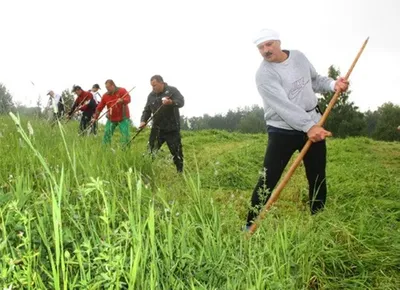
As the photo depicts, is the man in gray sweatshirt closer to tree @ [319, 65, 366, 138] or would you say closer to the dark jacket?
the dark jacket

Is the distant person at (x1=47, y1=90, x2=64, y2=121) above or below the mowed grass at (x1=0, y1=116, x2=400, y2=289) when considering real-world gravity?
above

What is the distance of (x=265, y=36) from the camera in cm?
407

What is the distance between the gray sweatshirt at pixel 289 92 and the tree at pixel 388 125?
57.9 metres

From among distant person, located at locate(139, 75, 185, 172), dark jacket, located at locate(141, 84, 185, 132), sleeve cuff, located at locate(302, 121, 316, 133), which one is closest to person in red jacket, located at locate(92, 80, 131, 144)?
distant person, located at locate(139, 75, 185, 172)

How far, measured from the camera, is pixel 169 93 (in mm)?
8352

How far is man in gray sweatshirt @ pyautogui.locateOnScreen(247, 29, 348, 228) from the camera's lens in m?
4.05

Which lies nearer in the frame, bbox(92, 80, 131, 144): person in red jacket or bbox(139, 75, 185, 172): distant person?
bbox(139, 75, 185, 172): distant person

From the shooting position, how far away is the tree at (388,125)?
59.3m

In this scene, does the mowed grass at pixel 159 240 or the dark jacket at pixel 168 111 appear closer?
the mowed grass at pixel 159 240

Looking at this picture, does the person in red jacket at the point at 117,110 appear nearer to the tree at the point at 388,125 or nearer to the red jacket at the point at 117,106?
the red jacket at the point at 117,106

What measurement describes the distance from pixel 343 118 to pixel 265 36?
5245 cm

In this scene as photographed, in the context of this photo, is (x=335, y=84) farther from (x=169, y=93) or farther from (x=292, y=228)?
(x=169, y=93)

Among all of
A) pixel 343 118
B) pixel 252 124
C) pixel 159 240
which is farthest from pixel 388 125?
pixel 159 240

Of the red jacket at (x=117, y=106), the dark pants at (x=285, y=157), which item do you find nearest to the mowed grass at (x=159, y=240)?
the dark pants at (x=285, y=157)
